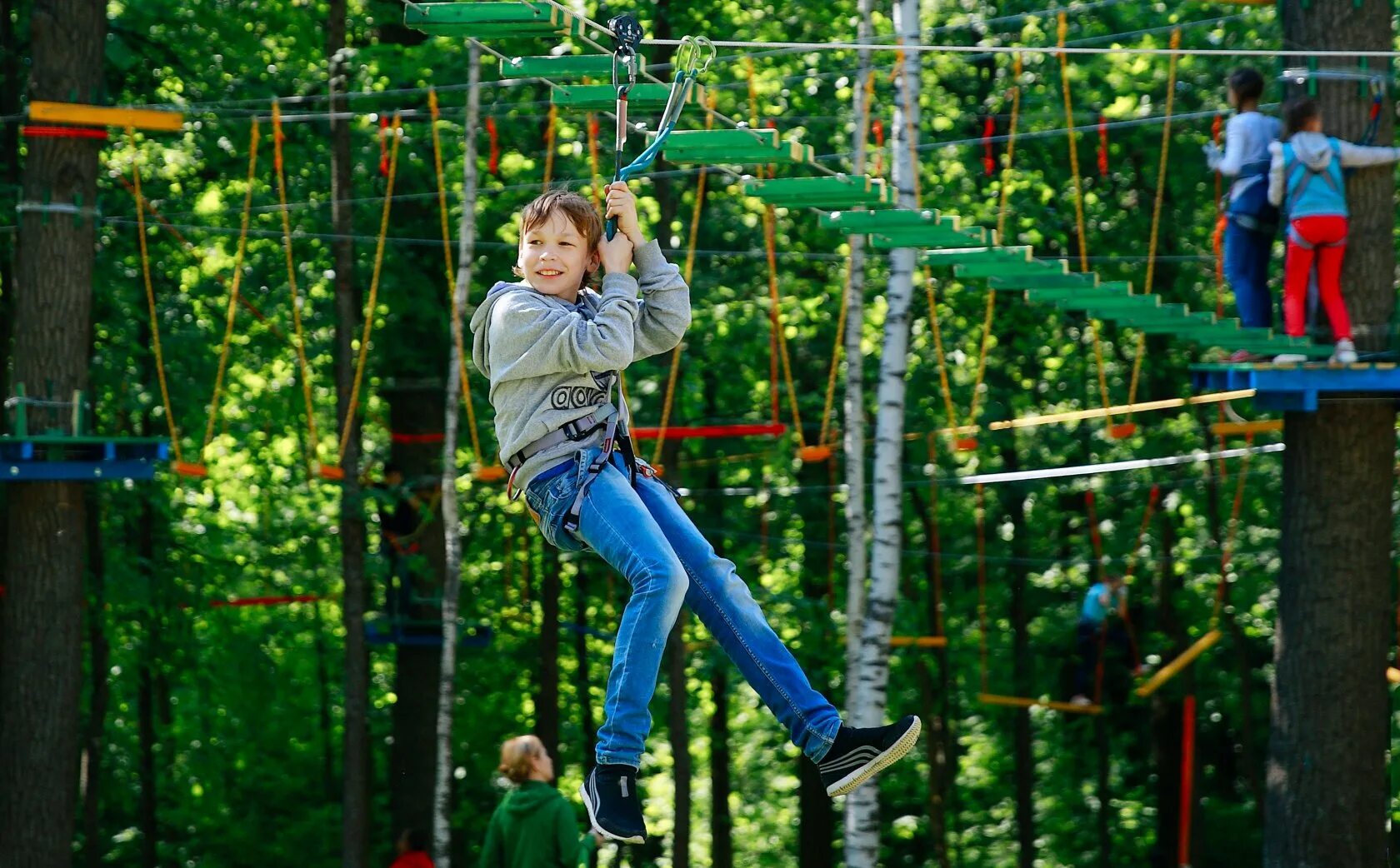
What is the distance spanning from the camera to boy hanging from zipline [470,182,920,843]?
4168 mm

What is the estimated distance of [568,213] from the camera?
14.1 feet

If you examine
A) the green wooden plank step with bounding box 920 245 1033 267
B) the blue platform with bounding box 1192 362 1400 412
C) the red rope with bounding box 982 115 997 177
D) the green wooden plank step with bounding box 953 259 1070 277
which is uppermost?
the red rope with bounding box 982 115 997 177

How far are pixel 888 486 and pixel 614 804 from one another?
274 inches

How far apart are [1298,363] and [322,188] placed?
867 cm

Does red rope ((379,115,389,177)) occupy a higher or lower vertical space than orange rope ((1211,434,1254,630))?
higher

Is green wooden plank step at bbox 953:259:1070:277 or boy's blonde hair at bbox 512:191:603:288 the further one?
green wooden plank step at bbox 953:259:1070:277

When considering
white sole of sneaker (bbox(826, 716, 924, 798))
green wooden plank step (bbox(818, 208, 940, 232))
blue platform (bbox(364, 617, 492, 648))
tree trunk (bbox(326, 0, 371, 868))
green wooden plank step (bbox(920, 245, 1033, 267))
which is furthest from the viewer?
blue platform (bbox(364, 617, 492, 648))

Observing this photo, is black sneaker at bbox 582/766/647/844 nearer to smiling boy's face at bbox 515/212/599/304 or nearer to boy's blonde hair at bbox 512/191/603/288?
smiling boy's face at bbox 515/212/599/304

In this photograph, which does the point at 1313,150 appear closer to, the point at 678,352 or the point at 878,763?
the point at 878,763

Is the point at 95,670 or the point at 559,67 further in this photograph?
the point at 95,670

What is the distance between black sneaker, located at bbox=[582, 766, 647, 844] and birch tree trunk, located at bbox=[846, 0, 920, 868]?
6616 mm

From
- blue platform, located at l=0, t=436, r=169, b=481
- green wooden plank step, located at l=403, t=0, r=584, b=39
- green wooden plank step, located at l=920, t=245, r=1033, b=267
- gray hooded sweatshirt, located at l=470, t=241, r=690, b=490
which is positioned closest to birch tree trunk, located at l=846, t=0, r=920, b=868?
green wooden plank step, located at l=920, t=245, r=1033, b=267

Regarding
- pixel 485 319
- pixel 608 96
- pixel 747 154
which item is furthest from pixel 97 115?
pixel 485 319

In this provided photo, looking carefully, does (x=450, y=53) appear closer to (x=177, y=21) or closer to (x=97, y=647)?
(x=177, y=21)
